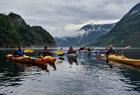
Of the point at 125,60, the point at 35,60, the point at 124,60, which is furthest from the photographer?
the point at 124,60

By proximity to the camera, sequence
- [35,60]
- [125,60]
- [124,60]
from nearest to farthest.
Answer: [35,60], [125,60], [124,60]

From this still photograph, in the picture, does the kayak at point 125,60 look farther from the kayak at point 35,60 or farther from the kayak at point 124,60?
the kayak at point 35,60

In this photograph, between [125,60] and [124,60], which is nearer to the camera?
[125,60]

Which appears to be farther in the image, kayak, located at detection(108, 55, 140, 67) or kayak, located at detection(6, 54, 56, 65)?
kayak, located at detection(6, 54, 56, 65)

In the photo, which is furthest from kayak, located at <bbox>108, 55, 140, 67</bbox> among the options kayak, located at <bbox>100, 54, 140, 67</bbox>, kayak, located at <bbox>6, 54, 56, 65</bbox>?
kayak, located at <bbox>6, 54, 56, 65</bbox>

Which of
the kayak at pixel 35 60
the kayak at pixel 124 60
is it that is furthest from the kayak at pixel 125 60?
the kayak at pixel 35 60

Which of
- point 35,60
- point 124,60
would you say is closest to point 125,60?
point 124,60

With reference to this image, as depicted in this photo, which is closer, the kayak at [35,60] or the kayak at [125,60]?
the kayak at [125,60]

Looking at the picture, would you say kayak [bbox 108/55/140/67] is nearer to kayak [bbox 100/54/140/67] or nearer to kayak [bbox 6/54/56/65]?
kayak [bbox 100/54/140/67]

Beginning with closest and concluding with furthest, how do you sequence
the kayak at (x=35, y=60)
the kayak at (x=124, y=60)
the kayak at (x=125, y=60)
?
the kayak at (x=125, y=60) < the kayak at (x=124, y=60) < the kayak at (x=35, y=60)

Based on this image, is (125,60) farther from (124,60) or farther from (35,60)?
(35,60)

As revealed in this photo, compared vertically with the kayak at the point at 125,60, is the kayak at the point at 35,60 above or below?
above

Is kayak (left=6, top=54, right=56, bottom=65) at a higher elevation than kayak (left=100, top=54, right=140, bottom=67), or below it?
higher

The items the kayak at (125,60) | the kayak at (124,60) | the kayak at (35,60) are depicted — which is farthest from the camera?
the kayak at (35,60)
